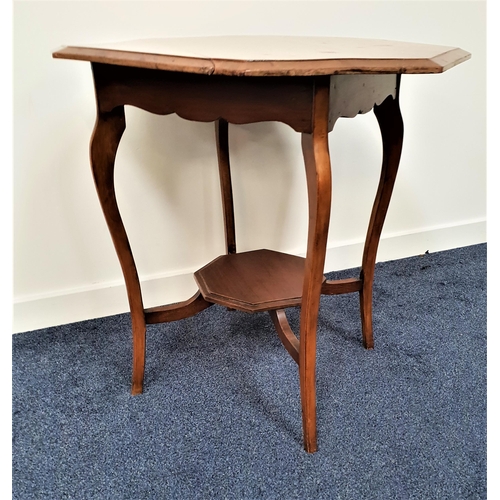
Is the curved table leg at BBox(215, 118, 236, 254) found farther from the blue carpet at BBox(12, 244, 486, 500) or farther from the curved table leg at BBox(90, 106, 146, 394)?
the curved table leg at BBox(90, 106, 146, 394)

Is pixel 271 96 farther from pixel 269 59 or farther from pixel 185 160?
pixel 185 160

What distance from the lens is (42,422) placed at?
104 centimetres

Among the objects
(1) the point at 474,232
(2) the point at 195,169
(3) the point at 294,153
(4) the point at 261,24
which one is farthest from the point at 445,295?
(4) the point at 261,24

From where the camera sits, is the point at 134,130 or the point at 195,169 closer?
the point at 134,130

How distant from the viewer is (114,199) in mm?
977

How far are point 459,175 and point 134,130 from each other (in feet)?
4.36

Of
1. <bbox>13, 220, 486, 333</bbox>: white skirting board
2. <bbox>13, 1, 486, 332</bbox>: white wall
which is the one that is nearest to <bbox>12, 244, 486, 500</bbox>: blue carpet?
<bbox>13, 220, 486, 333</bbox>: white skirting board

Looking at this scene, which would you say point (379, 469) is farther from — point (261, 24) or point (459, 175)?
point (459, 175)

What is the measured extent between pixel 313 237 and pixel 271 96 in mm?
257

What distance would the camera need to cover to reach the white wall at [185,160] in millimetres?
1223

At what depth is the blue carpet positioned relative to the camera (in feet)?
2.93

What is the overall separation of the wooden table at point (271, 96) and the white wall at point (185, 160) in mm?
406

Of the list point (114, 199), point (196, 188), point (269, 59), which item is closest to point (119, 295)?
point (196, 188)

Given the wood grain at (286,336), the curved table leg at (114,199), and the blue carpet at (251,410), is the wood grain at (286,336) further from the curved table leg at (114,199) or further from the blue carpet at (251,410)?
the curved table leg at (114,199)
